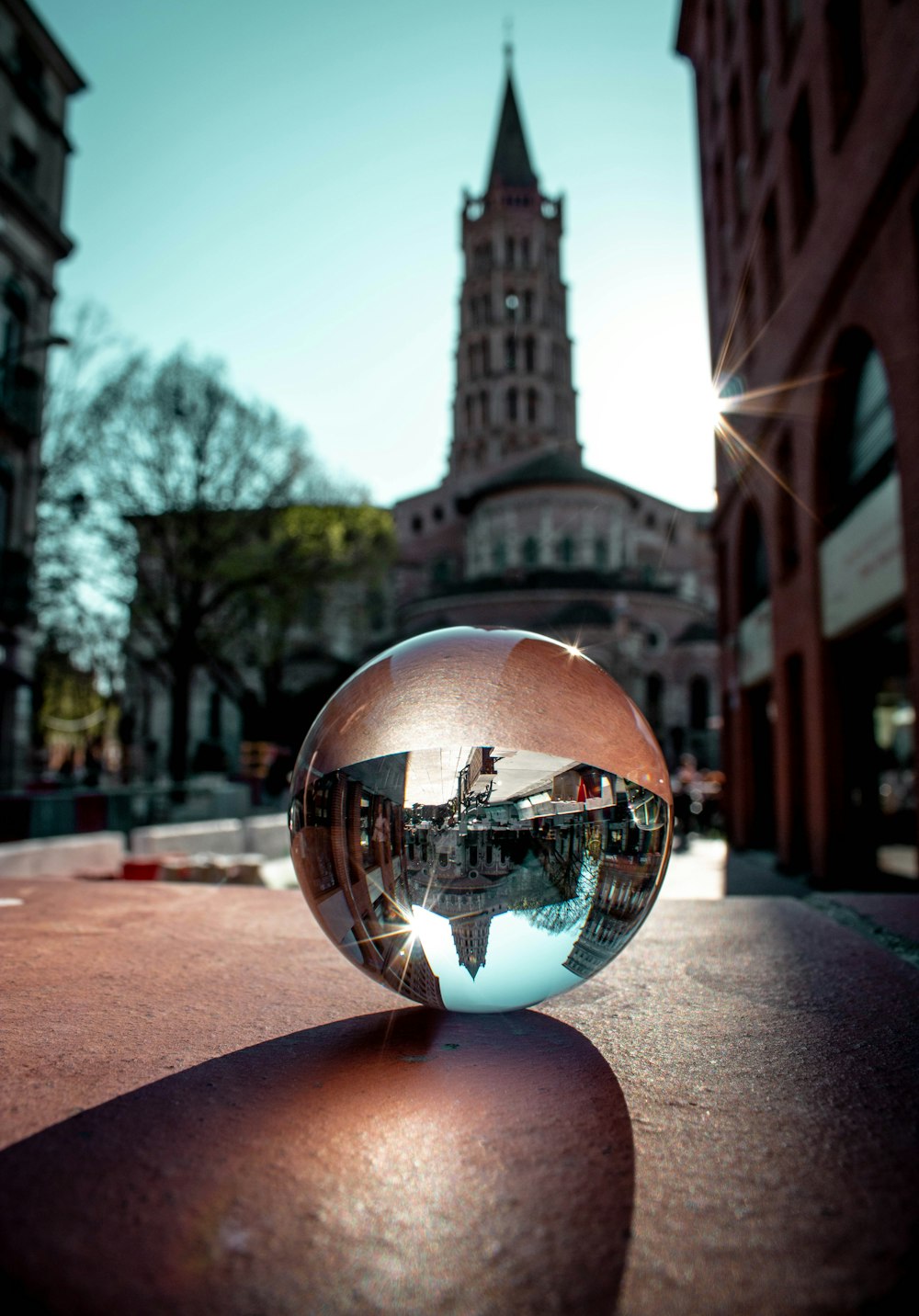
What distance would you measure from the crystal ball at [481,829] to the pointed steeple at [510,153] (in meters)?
85.9

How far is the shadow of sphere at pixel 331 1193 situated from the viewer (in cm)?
129

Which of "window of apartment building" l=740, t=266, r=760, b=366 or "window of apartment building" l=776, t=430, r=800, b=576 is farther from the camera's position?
"window of apartment building" l=740, t=266, r=760, b=366

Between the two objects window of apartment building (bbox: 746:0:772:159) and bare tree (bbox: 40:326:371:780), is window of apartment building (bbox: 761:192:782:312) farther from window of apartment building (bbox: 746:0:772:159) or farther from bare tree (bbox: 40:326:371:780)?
bare tree (bbox: 40:326:371:780)

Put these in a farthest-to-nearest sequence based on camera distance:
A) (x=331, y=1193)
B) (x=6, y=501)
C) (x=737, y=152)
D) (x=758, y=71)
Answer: (x=6, y=501) < (x=737, y=152) < (x=758, y=71) < (x=331, y=1193)

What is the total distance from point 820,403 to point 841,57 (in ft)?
14.2

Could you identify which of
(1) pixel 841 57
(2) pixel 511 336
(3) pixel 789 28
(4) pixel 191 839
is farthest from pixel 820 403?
(2) pixel 511 336

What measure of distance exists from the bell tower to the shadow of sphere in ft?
230

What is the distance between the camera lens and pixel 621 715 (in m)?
2.60

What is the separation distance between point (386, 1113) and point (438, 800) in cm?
76

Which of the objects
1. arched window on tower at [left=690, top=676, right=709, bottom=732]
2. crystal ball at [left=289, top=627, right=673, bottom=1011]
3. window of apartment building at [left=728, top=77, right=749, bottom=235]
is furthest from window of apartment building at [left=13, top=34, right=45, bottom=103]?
arched window on tower at [left=690, top=676, right=709, bottom=732]

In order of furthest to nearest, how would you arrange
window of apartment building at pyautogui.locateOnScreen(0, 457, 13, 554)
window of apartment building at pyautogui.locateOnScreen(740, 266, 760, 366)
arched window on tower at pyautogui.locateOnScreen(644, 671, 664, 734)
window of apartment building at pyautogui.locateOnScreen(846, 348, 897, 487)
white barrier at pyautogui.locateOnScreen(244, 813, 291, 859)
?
arched window on tower at pyautogui.locateOnScreen(644, 671, 664, 734) → window of apartment building at pyautogui.locateOnScreen(0, 457, 13, 554) → window of apartment building at pyautogui.locateOnScreen(740, 266, 760, 366) → white barrier at pyautogui.locateOnScreen(244, 813, 291, 859) → window of apartment building at pyautogui.locateOnScreen(846, 348, 897, 487)

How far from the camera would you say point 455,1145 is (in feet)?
5.72

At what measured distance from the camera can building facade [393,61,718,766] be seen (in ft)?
155

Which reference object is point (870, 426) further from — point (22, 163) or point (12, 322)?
point (22, 163)
